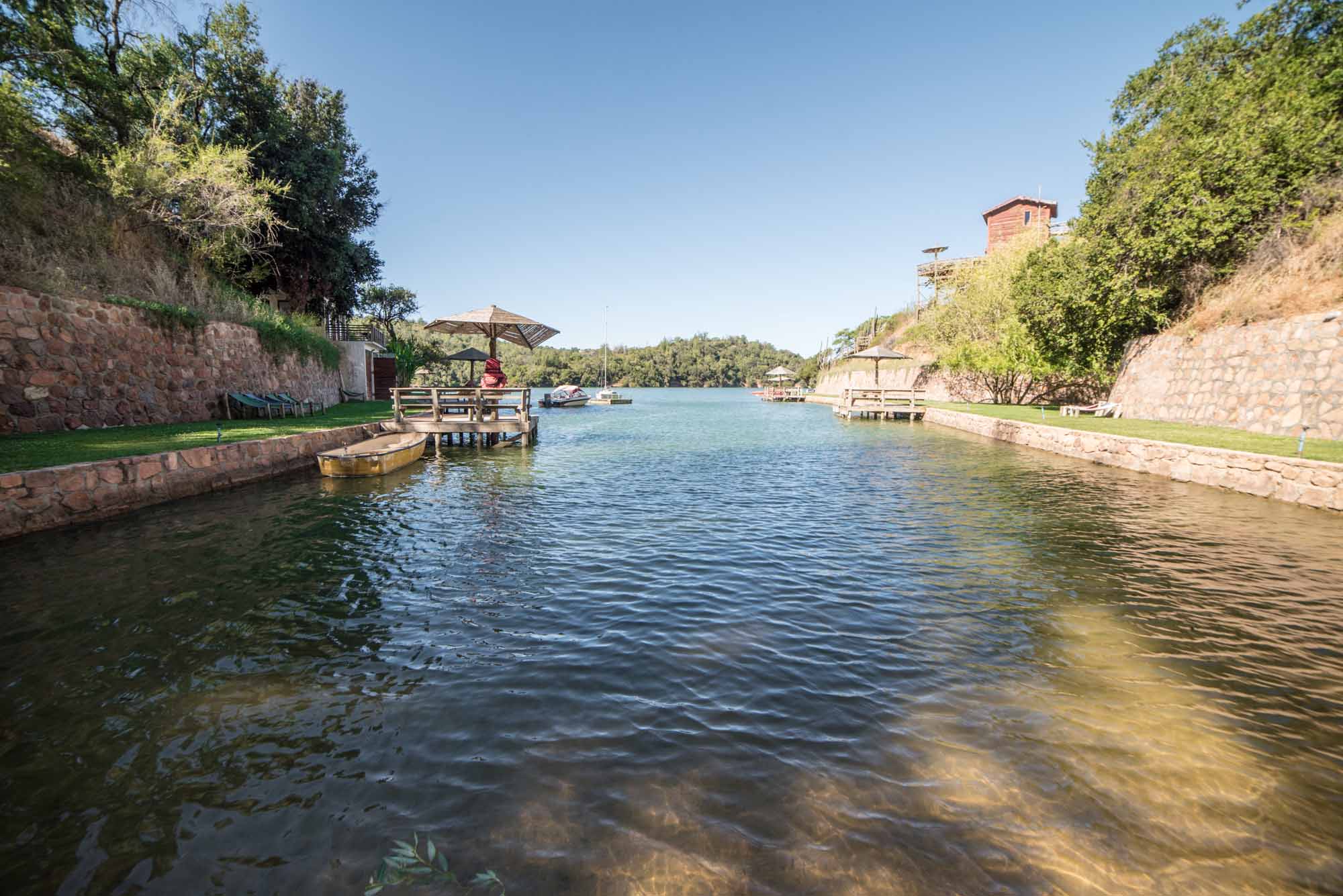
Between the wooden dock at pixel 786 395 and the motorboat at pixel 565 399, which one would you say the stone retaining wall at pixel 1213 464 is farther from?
the wooden dock at pixel 786 395

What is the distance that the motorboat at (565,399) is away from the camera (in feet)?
156

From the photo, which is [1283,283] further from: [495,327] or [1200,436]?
[495,327]

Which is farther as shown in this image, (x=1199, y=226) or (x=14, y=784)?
(x=1199, y=226)

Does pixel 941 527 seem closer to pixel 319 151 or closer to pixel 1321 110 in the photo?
pixel 1321 110

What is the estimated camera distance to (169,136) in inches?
709

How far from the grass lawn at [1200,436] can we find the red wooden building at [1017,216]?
3185 cm

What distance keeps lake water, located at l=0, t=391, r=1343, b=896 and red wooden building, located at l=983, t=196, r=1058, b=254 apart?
46.0 metres

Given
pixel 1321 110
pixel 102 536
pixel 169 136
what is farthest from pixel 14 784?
pixel 1321 110

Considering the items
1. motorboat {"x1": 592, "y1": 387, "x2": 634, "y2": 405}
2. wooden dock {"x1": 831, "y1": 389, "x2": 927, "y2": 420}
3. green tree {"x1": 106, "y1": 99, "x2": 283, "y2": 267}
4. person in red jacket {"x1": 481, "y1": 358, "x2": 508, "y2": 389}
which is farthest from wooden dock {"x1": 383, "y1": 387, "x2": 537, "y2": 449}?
motorboat {"x1": 592, "y1": 387, "x2": 634, "y2": 405}

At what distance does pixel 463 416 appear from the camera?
779 inches

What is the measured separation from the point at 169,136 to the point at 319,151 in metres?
5.68

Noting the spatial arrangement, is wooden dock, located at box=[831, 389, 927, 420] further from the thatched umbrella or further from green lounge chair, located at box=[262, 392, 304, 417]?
green lounge chair, located at box=[262, 392, 304, 417]

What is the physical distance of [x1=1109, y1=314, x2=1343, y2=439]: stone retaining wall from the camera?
12031 millimetres

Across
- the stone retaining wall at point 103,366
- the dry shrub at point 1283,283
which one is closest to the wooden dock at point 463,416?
the stone retaining wall at point 103,366
